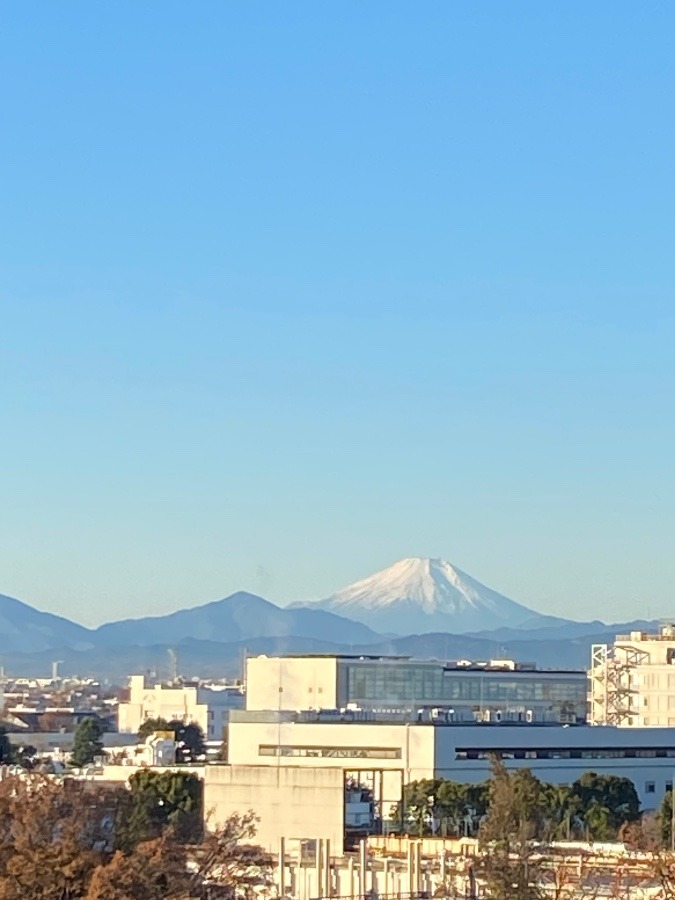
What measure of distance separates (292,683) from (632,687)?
1655 centimetres

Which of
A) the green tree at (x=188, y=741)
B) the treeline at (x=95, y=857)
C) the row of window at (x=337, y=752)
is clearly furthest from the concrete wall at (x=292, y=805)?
the green tree at (x=188, y=741)

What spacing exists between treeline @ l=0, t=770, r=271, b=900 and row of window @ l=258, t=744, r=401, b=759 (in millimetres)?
27242

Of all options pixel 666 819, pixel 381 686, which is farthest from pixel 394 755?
pixel 381 686

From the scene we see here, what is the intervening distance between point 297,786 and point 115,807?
14.8 feet

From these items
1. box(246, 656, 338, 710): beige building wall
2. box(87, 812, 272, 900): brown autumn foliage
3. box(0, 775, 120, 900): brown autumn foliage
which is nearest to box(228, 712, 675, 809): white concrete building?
box(246, 656, 338, 710): beige building wall

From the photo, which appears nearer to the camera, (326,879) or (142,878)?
(142,878)

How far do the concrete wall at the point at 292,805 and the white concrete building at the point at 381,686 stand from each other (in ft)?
127

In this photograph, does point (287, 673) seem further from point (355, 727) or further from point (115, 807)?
point (115, 807)

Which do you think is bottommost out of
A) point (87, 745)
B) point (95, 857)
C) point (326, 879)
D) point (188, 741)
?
point (326, 879)

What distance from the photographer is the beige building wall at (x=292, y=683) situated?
324ft

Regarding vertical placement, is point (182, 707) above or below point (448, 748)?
Answer: above

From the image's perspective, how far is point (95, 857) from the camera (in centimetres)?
2653

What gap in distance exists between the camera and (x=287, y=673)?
99.8 meters

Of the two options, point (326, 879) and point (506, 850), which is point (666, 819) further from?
point (506, 850)
